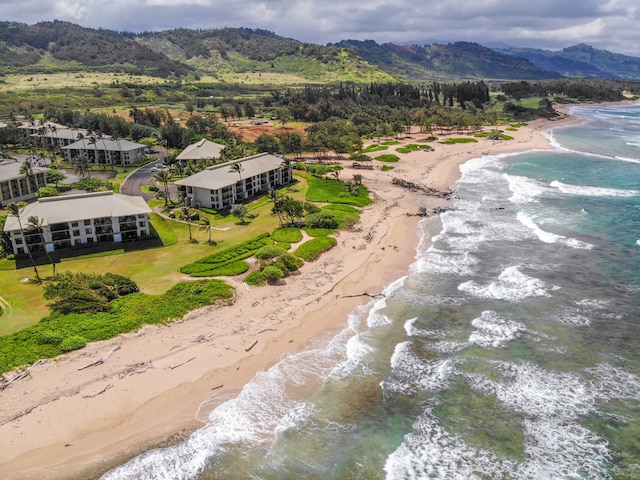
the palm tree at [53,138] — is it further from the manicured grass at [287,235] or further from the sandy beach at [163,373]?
the sandy beach at [163,373]

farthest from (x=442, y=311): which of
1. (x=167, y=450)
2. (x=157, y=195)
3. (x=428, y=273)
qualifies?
(x=157, y=195)

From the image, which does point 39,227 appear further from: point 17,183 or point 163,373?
point 17,183

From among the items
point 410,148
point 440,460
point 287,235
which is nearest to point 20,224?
point 287,235

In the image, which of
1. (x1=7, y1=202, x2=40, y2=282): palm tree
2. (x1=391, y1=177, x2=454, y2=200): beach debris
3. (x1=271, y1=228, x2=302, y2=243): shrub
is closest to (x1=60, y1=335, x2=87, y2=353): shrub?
(x1=7, y1=202, x2=40, y2=282): palm tree

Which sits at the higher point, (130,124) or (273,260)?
(130,124)

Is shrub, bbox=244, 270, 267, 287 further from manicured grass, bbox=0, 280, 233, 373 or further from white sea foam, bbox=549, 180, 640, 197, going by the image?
white sea foam, bbox=549, 180, 640, 197

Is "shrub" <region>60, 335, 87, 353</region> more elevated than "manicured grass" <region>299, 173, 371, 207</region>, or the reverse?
"manicured grass" <region>299, 173, 371, 207</region>

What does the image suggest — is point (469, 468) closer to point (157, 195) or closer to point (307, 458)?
point (307, 458)

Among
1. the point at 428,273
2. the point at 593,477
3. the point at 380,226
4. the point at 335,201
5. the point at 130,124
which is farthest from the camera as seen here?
the point at 130,124
